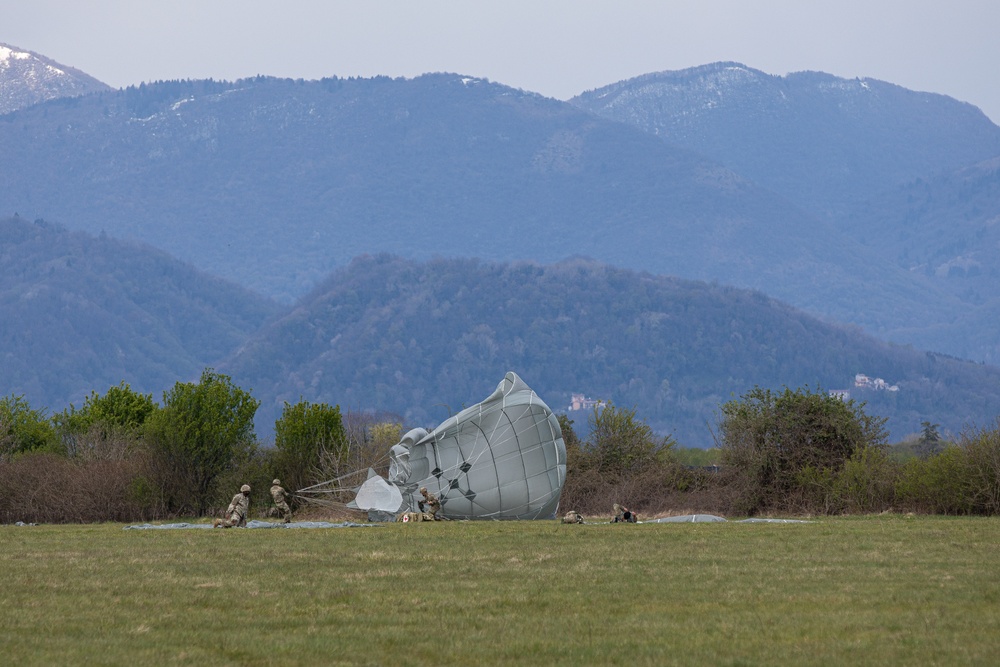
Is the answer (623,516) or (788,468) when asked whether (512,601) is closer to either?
(623,516)

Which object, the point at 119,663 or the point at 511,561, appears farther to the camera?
the point at 511,561

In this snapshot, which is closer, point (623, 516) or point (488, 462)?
point (623, 516)

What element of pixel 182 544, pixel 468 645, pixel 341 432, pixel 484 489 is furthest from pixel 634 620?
pixel 341 432

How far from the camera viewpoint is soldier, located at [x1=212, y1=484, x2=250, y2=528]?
37625 millimetres

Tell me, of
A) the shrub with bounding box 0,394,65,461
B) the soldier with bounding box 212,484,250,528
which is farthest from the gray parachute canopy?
the shrub with bounding box 0,394,65,461

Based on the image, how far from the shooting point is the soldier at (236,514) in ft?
123

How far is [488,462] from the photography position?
139ft

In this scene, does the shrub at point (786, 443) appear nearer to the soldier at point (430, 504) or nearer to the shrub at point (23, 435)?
the soldier at point (430, 504)

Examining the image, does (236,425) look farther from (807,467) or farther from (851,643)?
(851,643)

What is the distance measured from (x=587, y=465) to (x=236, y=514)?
706 inches

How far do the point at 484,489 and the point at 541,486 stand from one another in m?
1.86

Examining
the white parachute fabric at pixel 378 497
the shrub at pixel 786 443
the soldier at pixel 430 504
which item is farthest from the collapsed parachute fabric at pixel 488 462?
the shrub at pixel 786 443

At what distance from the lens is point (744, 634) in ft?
57.9

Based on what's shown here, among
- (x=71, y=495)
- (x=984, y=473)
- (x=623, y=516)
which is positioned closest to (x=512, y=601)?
(x=623, y=516)
